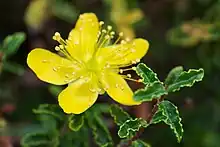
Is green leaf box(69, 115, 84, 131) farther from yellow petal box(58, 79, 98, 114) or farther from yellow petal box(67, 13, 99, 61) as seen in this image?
yellow petal box(67, 13, 99, 61)

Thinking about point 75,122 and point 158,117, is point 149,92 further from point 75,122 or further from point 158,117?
point 75,122

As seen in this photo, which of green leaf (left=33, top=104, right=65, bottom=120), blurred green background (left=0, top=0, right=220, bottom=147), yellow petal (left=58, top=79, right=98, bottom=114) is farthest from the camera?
blurred green background (left=0, top=0, right=220, bottom=147)

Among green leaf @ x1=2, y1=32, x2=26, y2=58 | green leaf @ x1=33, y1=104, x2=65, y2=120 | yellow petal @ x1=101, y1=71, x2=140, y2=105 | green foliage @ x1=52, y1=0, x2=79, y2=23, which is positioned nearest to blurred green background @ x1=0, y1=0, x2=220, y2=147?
green foliage @ x1=52, y1=0, x2=79, y2=23

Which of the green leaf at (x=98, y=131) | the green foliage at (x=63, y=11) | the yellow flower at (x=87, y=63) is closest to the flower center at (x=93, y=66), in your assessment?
the yellow flower at (x=87, y=63)

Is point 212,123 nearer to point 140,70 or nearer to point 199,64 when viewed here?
point 199,64

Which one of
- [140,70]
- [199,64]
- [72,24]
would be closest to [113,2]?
[72,24]

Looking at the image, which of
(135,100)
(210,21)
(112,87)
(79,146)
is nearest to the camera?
(135,100)
